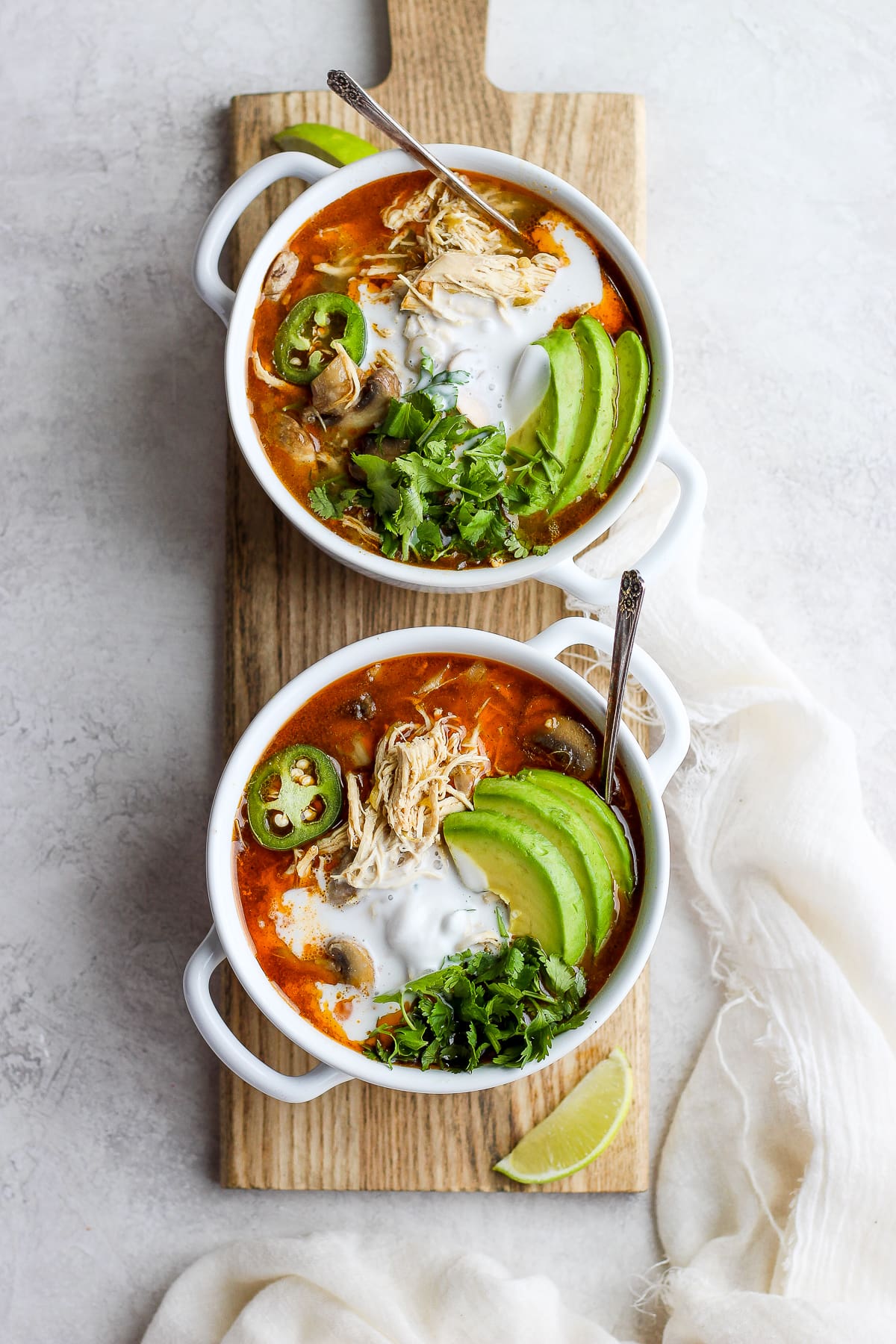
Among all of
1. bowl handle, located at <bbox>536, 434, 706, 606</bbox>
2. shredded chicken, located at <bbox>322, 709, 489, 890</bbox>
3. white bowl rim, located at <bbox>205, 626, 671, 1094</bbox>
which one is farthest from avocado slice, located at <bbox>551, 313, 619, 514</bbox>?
shredded chicken, located at <bbox>322, 709, 489, 890</bbox>

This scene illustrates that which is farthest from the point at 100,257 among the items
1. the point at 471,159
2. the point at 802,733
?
the point at 802,733

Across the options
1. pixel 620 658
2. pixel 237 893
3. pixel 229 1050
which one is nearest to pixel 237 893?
pixel 237 893

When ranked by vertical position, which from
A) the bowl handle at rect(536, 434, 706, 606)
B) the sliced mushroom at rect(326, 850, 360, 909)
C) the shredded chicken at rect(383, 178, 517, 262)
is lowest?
the sliced mushroom at rect(326, 850, 360, 909)

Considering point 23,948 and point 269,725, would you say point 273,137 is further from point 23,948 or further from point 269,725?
point 23,948

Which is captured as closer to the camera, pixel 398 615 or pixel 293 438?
pixel 293 438

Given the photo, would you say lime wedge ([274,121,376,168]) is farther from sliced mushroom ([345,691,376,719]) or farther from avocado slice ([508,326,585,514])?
sliced mushroom ([345,691,376,719])

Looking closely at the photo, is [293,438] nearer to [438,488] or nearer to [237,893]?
[438,488]
